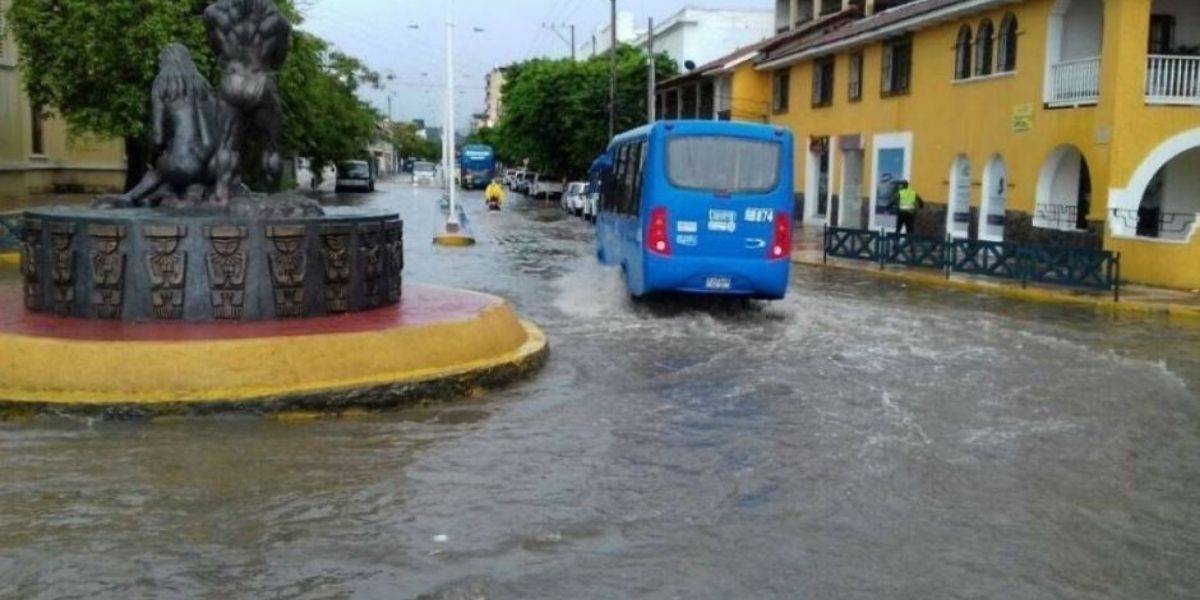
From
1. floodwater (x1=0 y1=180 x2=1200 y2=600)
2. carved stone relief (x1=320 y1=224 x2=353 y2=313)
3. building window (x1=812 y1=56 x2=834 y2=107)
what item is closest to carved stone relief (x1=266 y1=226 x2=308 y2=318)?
carved stone relief (x1=320 y1=224 x2=353 y2=313)

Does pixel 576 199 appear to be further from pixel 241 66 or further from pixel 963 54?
pixel 241 66

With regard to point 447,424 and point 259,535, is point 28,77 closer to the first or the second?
point 447,424

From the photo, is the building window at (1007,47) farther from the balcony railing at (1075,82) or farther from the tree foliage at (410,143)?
the tree foliage at (410,143)

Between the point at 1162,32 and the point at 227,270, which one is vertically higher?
the point at 1162,32

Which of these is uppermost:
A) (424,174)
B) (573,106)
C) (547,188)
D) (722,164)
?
(573,106)

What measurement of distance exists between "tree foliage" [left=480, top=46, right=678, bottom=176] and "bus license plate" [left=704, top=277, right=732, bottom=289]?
39.7 metres

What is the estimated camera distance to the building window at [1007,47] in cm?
2642

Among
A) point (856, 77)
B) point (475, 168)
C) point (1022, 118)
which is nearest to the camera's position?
point (1022, 118)

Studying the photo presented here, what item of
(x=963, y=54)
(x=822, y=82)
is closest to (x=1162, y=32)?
(x=963, y=54)

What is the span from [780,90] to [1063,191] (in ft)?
64.1

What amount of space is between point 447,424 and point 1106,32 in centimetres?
1813

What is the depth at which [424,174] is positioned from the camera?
101m

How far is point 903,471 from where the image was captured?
7.90 meters

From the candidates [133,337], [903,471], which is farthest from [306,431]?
[903,471]
